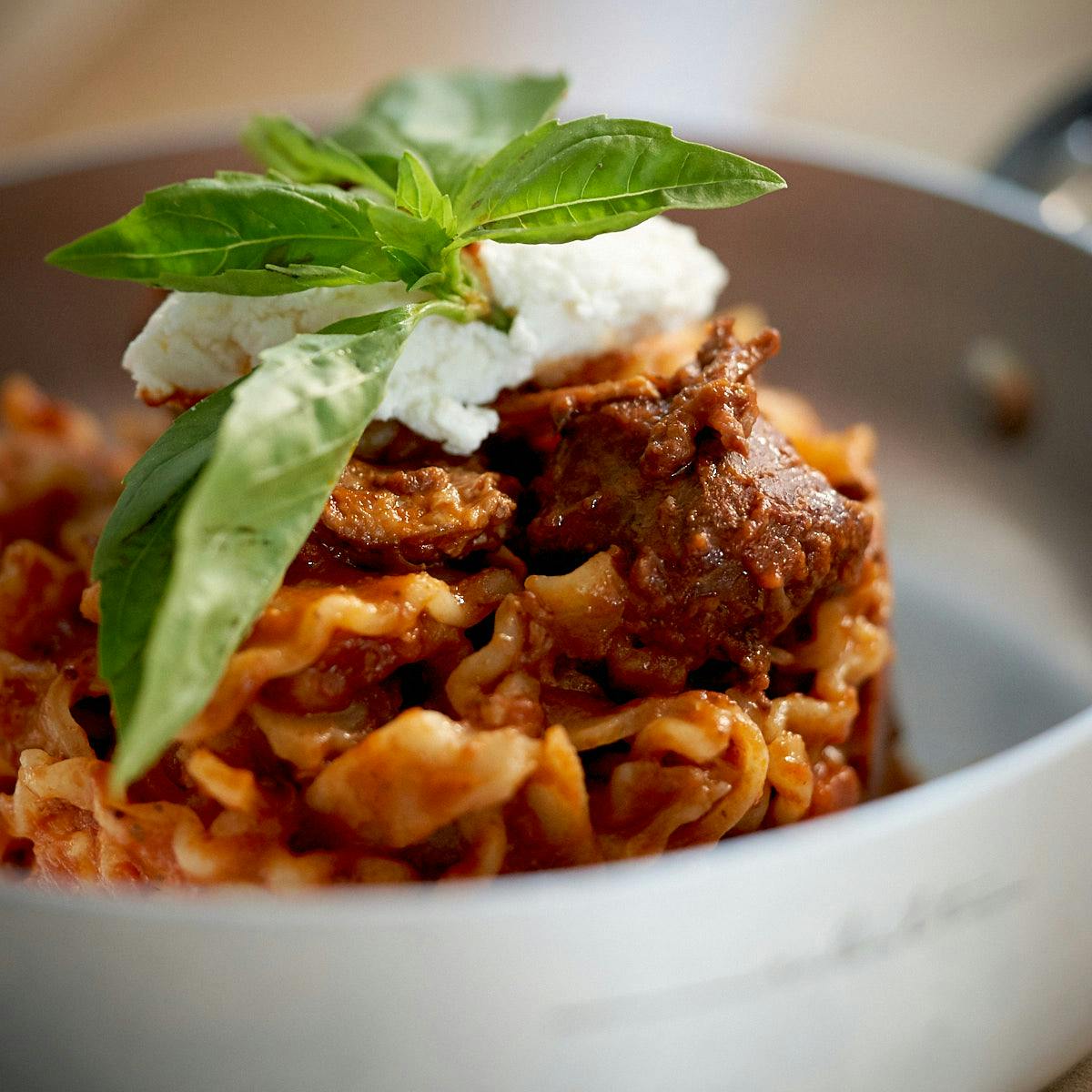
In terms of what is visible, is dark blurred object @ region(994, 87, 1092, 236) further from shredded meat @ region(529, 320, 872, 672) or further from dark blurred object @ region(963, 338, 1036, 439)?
shredded meat @ region(529, 320, 872, 672)

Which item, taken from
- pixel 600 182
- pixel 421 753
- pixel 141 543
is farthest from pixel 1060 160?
pixel 141 543

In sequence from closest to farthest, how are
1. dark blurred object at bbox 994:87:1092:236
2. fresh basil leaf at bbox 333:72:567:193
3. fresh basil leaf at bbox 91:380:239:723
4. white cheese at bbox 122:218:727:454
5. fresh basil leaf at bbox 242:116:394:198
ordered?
fresh basil leaf at bbox 91:380:239:723 < white cheese at bbox 122:218:727:454 < fresh basil leaf at bbox 242:116:394:198 < fresh basil leaf at bbox 333:72:567:193 < dark blurred object at bbox 994:87:1092:236

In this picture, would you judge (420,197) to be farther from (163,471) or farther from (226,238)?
(163,471)

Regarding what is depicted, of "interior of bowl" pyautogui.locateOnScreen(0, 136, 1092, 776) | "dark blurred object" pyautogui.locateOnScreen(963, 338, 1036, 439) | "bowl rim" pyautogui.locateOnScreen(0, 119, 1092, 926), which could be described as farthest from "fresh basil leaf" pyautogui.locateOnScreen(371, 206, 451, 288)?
"dark blurred object" pyautogui.locateOnScreen(963, 338, 1036, 439)

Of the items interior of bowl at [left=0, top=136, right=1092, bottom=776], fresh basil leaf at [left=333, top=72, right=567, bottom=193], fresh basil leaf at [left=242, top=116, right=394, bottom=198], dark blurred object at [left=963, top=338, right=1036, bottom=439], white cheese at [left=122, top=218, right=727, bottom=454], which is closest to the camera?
white cheese at [left=122, top=218, right=727, bottom=454]

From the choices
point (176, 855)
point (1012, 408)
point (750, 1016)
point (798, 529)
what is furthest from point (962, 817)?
point (1012, 408)

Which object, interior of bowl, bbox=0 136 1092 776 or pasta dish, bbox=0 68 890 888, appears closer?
pasta dish, bbox=0 68 890 888

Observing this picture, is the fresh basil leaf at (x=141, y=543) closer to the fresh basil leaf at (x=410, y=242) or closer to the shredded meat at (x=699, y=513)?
the fresh basil leaf at (x=410, y=242)
